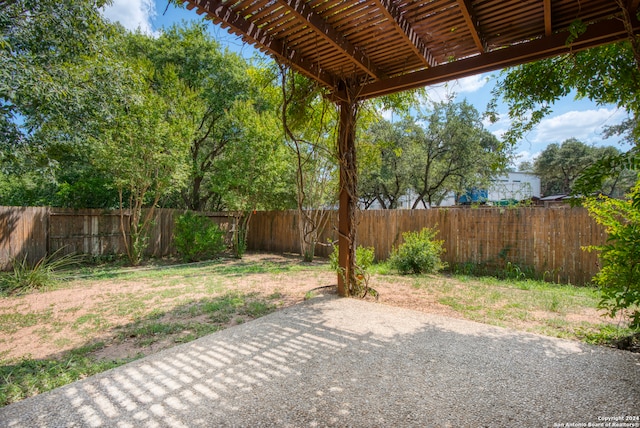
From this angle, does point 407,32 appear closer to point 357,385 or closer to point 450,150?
point 357,385

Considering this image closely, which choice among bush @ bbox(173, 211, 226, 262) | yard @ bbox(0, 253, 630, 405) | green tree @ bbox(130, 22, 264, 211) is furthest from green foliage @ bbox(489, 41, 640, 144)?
green tree @ bbox(130, 22, 264, 211)

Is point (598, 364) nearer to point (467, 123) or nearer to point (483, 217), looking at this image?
point (483, 217)

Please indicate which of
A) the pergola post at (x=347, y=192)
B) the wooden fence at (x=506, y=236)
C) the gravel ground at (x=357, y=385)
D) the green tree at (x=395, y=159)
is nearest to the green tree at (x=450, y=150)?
the green tree at (x=395, y=159)

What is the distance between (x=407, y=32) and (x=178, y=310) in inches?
156

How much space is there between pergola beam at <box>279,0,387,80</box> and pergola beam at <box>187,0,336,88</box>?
432 mm

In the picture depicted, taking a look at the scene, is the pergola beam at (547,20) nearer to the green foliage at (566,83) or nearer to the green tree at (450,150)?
the green foliage at (566,83)

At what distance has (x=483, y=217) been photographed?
21.2 feet

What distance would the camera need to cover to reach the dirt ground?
113 inches

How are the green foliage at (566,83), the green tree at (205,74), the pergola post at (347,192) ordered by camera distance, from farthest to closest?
the green tree at (205,74) → the pergola post at (347,192) → the green foliage at (566,83)

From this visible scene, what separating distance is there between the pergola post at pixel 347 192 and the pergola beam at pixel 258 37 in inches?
19.5

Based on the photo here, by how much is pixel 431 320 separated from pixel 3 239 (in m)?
8.81

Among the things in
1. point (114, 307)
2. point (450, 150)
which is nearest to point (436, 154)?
point (450, 150)

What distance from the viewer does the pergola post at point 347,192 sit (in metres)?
4.02

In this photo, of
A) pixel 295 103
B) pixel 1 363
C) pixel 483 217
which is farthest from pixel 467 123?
pixel 1 363
